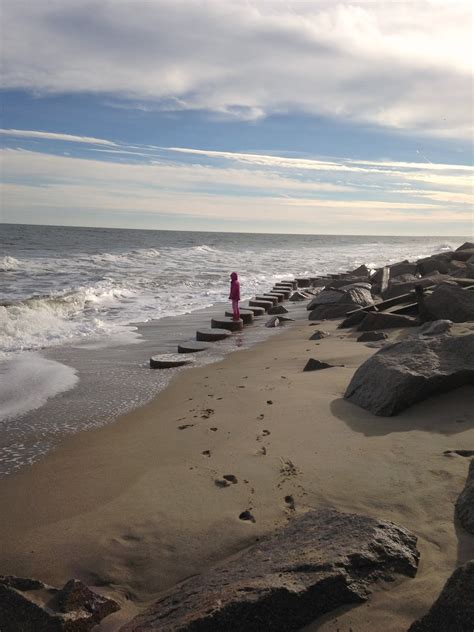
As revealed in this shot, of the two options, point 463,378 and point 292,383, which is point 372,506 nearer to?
point 463,378

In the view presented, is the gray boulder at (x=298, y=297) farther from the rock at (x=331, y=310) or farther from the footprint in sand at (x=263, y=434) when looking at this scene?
the footprint in sand at (x=263, y=434)

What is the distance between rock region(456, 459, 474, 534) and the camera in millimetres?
2609

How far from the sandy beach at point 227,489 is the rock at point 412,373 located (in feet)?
0.32

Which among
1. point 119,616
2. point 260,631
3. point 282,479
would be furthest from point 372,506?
point 119,616

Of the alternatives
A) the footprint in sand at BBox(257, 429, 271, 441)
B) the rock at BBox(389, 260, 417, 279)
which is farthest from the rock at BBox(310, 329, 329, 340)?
the rock at BBox(389, 260, 417, 279)

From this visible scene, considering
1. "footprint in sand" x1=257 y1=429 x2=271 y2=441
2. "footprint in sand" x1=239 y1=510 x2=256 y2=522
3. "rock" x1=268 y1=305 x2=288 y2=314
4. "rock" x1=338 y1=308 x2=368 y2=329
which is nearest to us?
"footprint in sand" x1=239 y1=510 x2=256 y2=522

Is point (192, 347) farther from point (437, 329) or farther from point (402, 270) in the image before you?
point (402, 270)

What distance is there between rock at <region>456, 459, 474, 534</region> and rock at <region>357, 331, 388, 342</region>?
4.65 metres

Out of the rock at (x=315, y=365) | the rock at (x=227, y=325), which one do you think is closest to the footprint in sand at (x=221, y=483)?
the rock at (x=315, y=365)

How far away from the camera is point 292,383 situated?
221 inches

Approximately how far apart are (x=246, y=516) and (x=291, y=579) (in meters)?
0.84

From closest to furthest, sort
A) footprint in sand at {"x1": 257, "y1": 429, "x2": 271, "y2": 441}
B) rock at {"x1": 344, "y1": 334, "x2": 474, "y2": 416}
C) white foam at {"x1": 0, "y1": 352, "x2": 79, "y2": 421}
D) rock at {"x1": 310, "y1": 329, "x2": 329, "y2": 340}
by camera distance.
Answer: footprint in sand at {"x1": 257, "y1": 429, "x2": 271, "y2": 441}, rock at {"x1": 344, "y1": 334, "x2": 474, "y2": 416}, white foam at {"x1": 0, "y1": 352, "x2": 79, "y2": 421}, rock at {"x1": 310, "y1": 329, "x2": 329, "y2": 340}

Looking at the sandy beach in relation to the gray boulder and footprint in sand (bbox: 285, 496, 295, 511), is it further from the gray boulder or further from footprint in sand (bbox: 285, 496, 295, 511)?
the gray boulder

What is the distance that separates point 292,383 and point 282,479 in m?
2.33
